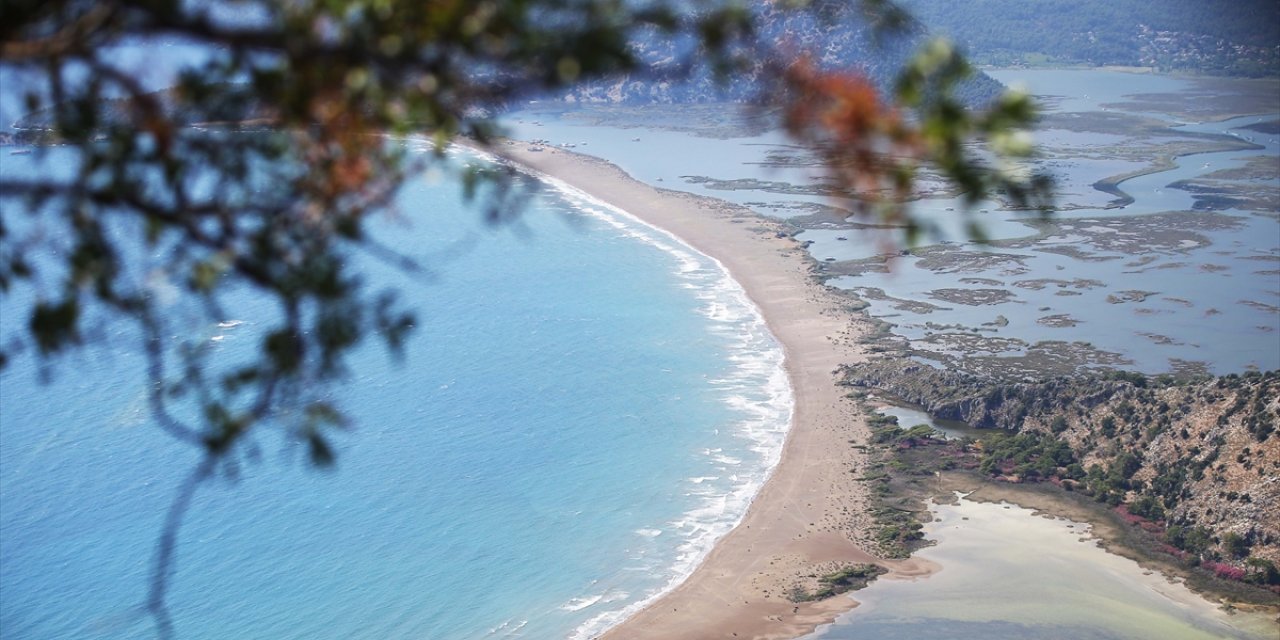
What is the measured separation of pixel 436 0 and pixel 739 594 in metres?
14.8

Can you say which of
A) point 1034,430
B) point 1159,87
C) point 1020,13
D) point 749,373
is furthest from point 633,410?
point 1020,13

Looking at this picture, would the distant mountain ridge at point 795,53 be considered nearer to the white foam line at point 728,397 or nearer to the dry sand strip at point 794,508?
the dry sand strip at point 794,508

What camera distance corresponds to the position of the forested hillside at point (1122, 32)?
72.4 meters

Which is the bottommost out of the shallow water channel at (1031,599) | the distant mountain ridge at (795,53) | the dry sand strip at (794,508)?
the shallow water channel at (1031,599)

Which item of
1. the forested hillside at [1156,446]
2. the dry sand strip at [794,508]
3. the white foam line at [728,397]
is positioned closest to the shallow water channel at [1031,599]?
the dry sand strip at [794,508]

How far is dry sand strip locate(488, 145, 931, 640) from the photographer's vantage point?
50.9 feet

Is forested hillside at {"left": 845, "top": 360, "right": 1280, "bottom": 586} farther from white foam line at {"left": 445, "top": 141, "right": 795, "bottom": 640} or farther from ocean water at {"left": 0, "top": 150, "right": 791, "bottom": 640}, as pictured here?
ocean water at {"left": 0, "top": 150, "right": 791, "bottom": 640}

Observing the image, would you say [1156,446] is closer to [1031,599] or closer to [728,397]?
[1031,599]

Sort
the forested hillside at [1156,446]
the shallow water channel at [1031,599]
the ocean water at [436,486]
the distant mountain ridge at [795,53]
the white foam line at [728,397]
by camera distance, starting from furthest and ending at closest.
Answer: the white foam line at [728,397] < the forested hillside at [1156,446] < the ocean water at [436,486] < the shallow water channel at [1031,599] < the distant mountain ridge at [795,53]

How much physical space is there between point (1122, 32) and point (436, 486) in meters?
75.7

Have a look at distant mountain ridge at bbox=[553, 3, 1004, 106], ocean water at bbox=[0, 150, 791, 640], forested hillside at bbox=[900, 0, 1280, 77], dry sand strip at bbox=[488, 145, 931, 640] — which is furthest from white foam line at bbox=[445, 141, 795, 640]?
forested hillside at bbox=[900, 0, 1280, 77]

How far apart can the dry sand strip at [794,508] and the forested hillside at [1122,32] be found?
4656 centimetres

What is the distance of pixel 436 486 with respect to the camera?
797 inches

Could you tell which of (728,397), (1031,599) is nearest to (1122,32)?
(728,397)
